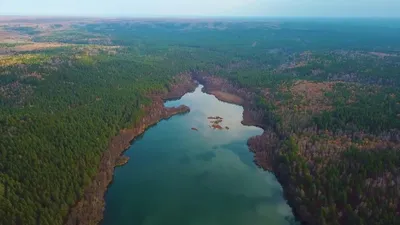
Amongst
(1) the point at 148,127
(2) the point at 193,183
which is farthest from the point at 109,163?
(1) the point at 148,127

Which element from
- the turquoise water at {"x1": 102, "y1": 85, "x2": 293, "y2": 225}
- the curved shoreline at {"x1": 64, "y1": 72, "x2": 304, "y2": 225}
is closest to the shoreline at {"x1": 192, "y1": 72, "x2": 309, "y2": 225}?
the curved shoreline at {"x1": 64, "y1": 72, "x2": 304, "y2": 225}

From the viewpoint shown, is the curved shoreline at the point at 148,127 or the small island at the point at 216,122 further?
the small island at the point at 216,122

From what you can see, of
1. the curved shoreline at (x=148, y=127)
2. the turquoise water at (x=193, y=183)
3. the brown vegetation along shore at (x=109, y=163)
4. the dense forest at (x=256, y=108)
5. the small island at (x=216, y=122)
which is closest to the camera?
the dense forest at (x=256, y=108)

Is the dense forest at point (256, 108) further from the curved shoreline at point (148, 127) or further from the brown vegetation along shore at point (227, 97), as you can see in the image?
the brown vegetation along shore at point (227, 97)

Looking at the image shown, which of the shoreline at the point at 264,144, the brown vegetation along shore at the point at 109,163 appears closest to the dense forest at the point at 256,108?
the shoreline at the point at 264,144

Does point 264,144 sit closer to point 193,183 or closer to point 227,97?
point 193,183

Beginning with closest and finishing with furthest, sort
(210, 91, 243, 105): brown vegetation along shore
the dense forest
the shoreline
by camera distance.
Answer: the dense forest < the shoreline < (210, 91, 243, 105): brown vegetation along shore

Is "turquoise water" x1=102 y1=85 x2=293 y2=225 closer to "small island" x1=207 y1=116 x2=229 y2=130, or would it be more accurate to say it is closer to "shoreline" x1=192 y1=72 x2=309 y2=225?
"shoreline" x1=192 y1=72 x2=309 y2=225
